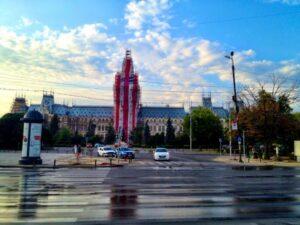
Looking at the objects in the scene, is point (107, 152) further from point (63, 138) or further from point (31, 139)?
point (63, 138)

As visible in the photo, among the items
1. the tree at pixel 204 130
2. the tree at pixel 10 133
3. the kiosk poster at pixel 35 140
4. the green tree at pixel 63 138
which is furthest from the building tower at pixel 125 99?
the kiosk poster at pixel 35 140

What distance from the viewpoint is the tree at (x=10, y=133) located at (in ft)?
327

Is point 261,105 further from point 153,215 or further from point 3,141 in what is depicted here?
point 3,141

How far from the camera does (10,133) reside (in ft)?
332

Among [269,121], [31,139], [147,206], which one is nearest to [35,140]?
[31,139]

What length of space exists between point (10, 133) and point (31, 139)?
2499 inches

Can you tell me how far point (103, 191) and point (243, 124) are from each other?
47.9m

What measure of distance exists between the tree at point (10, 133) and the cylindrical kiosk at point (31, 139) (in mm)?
60849

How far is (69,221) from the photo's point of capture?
10.8 m

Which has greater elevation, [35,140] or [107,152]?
[35,140]

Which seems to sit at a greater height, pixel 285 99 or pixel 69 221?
pixel 285 99

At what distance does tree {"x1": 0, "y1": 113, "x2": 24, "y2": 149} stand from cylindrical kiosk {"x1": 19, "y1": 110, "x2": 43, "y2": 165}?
6085 cm

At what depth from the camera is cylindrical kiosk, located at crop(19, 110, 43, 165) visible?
41.0 m

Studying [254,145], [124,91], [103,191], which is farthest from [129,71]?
[103,191]
